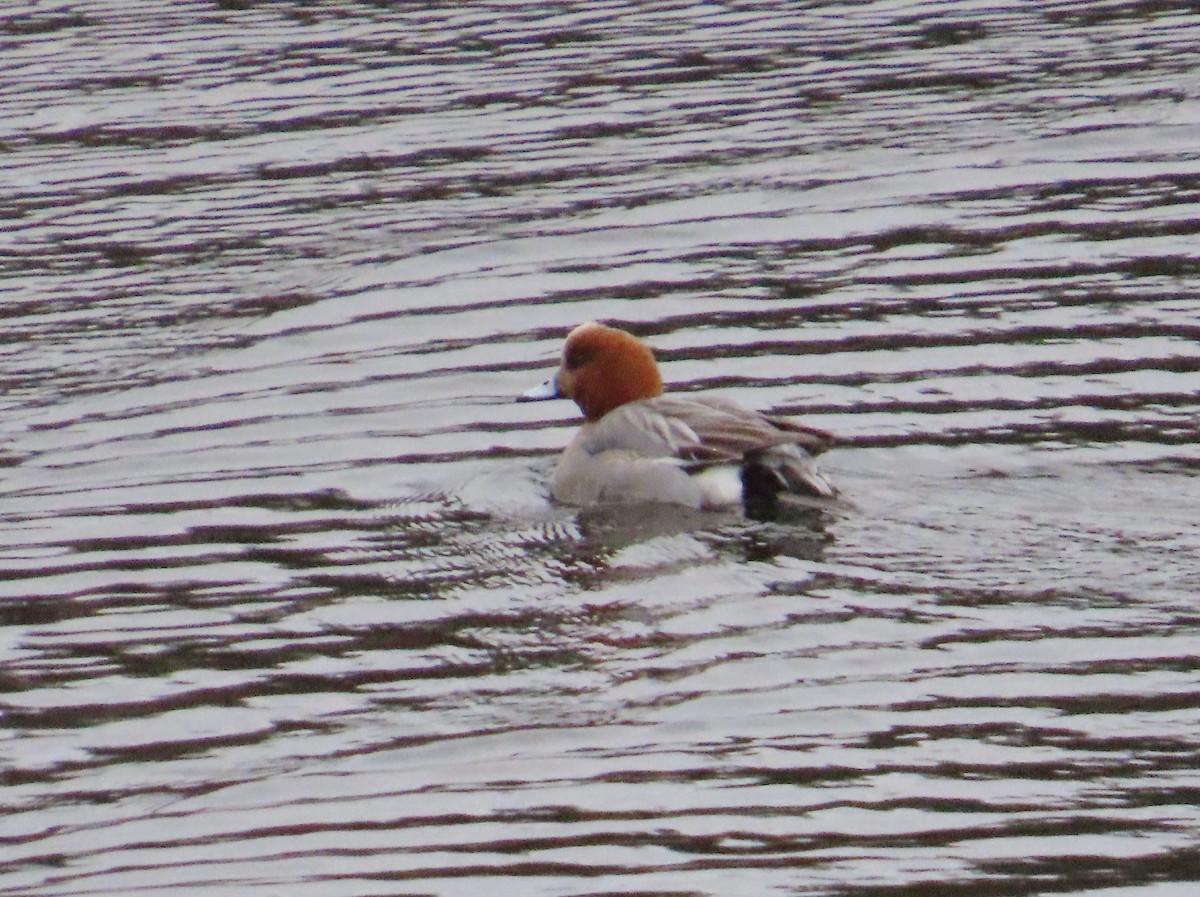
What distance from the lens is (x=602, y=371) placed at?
417 inches

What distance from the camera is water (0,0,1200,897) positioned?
6195mm

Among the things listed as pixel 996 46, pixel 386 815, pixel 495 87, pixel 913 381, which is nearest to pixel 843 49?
pixel 996 46

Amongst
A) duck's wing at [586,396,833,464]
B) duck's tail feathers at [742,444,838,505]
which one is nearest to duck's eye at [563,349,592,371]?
duck's wing at [586,396,833,464]

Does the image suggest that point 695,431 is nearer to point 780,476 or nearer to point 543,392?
point 780,476

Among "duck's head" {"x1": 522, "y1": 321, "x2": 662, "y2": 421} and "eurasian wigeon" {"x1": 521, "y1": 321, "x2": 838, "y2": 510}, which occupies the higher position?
"duck's head" {"x1": 522, "y1": 321, "x2": 662, "y2": 421}

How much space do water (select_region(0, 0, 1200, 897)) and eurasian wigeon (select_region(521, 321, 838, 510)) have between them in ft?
0.76

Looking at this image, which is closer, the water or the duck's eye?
the water

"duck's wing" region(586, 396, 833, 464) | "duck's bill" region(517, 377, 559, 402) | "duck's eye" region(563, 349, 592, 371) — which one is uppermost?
"duck's eye" region(563, 349, 592, 371)

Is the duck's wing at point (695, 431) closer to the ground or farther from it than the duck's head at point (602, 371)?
closer to the ground

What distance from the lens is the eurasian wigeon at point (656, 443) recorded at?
9508 mm

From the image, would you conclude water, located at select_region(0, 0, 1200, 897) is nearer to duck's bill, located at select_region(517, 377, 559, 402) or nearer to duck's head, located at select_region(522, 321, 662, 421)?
duck's bill, located at select_region(517, 377, 559, 402)

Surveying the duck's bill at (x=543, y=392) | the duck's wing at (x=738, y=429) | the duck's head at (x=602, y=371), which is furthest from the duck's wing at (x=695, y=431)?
the duck's bill at (x=543, y=392)

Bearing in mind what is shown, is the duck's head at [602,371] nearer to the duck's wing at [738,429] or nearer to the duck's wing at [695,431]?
the duck's wing at [695,431]

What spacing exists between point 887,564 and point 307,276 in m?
5.34
